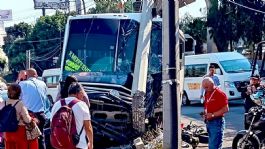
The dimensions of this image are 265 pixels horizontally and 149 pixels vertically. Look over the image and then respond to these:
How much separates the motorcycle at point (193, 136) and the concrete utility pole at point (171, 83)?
4110mm

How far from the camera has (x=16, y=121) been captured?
9156 mm

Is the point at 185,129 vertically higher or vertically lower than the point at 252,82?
lower

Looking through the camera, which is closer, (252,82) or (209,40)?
(252,82)

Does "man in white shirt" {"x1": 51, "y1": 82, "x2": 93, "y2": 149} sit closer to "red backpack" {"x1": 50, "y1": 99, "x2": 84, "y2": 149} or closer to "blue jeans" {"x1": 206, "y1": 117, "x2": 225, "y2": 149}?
"red backpack" {"x1": 50, "y1": 99, "x2": 84, "y2": 149}

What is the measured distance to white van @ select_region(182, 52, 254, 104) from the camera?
26.2m

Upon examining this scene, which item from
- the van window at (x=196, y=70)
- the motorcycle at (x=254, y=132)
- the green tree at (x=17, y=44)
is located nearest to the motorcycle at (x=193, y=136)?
the motorcycle at (x=254, y=132)

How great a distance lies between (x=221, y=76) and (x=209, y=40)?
60.4 ft

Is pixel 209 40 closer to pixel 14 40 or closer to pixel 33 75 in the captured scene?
pixel 14 40

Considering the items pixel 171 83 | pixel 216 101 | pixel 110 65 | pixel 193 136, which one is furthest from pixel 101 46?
pixel 171 83

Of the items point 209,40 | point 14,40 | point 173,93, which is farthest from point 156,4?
point 14,40

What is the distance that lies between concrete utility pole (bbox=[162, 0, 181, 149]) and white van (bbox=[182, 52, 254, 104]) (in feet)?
53.7

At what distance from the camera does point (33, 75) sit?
1187cm

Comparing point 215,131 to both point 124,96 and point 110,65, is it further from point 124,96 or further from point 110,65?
point 110,65

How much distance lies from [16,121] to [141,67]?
4993 mm
